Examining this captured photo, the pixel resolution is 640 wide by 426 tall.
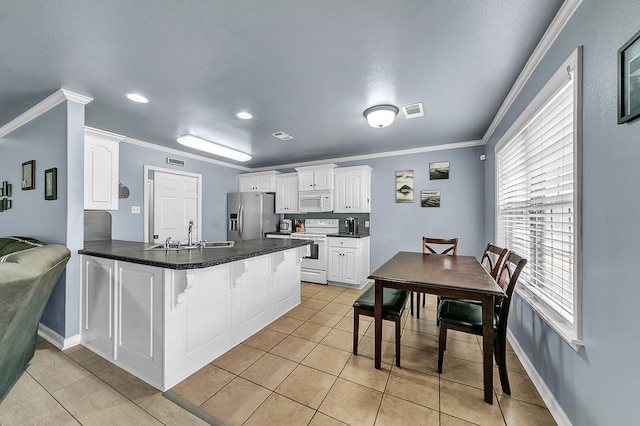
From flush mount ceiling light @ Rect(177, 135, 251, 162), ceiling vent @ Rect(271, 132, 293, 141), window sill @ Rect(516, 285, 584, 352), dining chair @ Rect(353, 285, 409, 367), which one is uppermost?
ceiling vent @ Rect(271, 132, 293, 141)

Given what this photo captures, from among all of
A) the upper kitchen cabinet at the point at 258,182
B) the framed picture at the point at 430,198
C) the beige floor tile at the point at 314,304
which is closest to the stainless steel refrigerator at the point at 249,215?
the upper kitchen cabinet at the point at 258,182

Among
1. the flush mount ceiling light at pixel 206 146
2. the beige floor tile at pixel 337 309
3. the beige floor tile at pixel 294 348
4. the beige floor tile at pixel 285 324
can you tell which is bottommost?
the beige floor tile at pixel 337 309

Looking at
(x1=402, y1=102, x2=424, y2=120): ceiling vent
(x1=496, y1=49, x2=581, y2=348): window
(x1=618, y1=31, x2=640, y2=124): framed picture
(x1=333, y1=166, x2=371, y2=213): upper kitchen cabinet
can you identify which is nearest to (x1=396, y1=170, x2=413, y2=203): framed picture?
(x1=333, y1=166, x2=371, y2=213): upper kitchen cabinet

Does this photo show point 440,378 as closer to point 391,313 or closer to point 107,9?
point 391,313

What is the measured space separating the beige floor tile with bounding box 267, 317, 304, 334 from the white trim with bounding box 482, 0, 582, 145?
3130 mm

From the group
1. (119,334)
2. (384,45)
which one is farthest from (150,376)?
(384,45)

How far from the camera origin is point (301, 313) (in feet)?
10.5

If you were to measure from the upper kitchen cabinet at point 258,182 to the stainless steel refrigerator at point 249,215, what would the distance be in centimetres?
21

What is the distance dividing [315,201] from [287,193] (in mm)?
694

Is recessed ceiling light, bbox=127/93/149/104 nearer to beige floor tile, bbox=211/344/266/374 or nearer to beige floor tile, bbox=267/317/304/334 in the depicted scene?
beige floor tile, bbox=211/344/266/374

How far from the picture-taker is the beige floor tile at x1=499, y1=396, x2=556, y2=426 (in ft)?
5.00

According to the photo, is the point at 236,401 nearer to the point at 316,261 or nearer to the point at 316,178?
the point at 316,261

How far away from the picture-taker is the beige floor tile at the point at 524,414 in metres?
1.52

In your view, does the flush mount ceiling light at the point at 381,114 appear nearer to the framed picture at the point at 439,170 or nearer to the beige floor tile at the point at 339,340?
the framed picture at the point at 439,170
